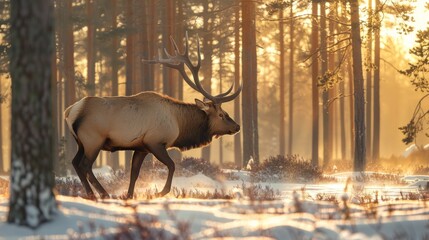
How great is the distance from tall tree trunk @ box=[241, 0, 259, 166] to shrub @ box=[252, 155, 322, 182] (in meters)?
4.34

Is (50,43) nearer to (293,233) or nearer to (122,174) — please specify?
(293,233)

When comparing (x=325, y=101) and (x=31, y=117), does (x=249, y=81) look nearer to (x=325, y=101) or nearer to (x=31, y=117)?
(x=325, y=101)

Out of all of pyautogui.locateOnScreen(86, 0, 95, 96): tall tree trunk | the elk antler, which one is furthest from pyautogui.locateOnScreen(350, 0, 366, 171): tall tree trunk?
pyautogui.locateOnScreen(86, 0, 95, 96): tall tree trunk

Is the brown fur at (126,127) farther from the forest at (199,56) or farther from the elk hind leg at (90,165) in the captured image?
the forest at (199,56)

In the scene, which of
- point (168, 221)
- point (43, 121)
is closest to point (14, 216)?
point (43, 121)

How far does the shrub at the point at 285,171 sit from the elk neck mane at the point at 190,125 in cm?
713

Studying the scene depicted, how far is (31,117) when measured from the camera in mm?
7383

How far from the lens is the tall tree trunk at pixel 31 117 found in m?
7.30

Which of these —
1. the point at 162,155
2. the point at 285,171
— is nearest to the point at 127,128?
the point at 162,155

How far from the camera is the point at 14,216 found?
7270 millimetres

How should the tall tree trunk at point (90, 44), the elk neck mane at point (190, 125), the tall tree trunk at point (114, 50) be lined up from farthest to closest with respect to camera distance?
1. the tall tree trunk at point (90, 44)
2. the tall tree trunk at point (114, 50)
3. the elk neck mane at point (190, 125)

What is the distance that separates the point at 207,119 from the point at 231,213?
690 cm

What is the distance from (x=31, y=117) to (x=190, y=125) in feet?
→ 23.4

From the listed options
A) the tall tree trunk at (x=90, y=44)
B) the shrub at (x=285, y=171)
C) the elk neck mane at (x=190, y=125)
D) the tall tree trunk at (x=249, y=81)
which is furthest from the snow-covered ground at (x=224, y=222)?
the tall tree trunk at (x=90, y=44)
